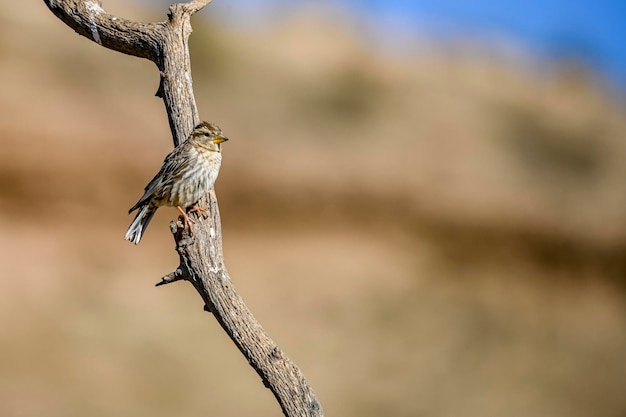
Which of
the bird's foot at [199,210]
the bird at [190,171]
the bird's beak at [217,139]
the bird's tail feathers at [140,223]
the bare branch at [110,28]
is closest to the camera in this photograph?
the bird's foot at [199,210]

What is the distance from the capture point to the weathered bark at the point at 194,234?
486cm

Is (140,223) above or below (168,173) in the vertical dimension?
below

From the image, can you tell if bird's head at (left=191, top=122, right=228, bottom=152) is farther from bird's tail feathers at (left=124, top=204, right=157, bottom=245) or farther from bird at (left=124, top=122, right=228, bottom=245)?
bird's tail feathers at (left=124, top=204, right=157, bottom=245)

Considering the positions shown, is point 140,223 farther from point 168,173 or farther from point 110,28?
point 110,28

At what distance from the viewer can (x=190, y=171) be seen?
6023mm

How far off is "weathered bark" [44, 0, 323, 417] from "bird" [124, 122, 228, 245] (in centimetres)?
13

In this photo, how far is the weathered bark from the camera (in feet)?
15.9

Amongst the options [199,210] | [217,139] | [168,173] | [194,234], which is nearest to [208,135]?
[217,139]

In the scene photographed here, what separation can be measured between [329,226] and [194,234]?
1367 centimetres

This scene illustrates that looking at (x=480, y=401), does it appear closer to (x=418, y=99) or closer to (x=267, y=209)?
(x=267, y=209)

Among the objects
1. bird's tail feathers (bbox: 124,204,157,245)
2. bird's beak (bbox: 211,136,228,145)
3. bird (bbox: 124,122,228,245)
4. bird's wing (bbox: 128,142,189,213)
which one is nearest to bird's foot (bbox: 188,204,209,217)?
bird (bbox: 124,122,228,245)

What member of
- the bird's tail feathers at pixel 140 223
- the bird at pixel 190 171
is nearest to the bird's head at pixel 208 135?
the bird at pixel 190 171

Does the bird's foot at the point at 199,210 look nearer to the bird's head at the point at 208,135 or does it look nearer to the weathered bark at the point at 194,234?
the weathered bark at the point at 194,234

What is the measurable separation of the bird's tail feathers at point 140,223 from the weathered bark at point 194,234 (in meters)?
0.89
